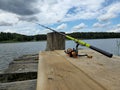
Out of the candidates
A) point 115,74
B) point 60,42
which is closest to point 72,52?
point 115,74

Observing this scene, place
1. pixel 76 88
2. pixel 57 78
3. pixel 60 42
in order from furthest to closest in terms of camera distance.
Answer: pixel 60 42 < pixel 57 78 < pixel 76 88

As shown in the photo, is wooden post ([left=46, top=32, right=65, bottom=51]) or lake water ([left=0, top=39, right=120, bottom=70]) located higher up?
wooden post ([left=46, top=32, right=65, bottom=51])

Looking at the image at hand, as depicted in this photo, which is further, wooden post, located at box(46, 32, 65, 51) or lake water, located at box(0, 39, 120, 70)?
lake water, located at box(0, 39, 120, 70)

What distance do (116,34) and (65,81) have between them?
163 feet

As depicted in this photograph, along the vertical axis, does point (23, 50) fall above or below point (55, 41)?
below

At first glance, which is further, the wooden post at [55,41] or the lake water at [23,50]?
the lake water at [23,50]

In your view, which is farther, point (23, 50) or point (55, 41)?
point (23, 50)

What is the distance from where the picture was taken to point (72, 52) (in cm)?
306

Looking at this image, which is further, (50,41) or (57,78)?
(50,41)

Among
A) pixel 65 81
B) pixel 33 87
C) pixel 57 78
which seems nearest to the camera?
pixel 65 81

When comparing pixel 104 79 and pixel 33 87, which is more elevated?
pixel 104 79

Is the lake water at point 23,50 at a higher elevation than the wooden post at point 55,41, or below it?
below

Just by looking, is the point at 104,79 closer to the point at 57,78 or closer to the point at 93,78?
the point at 93,78

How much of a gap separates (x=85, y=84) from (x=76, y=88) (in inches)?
4.3
